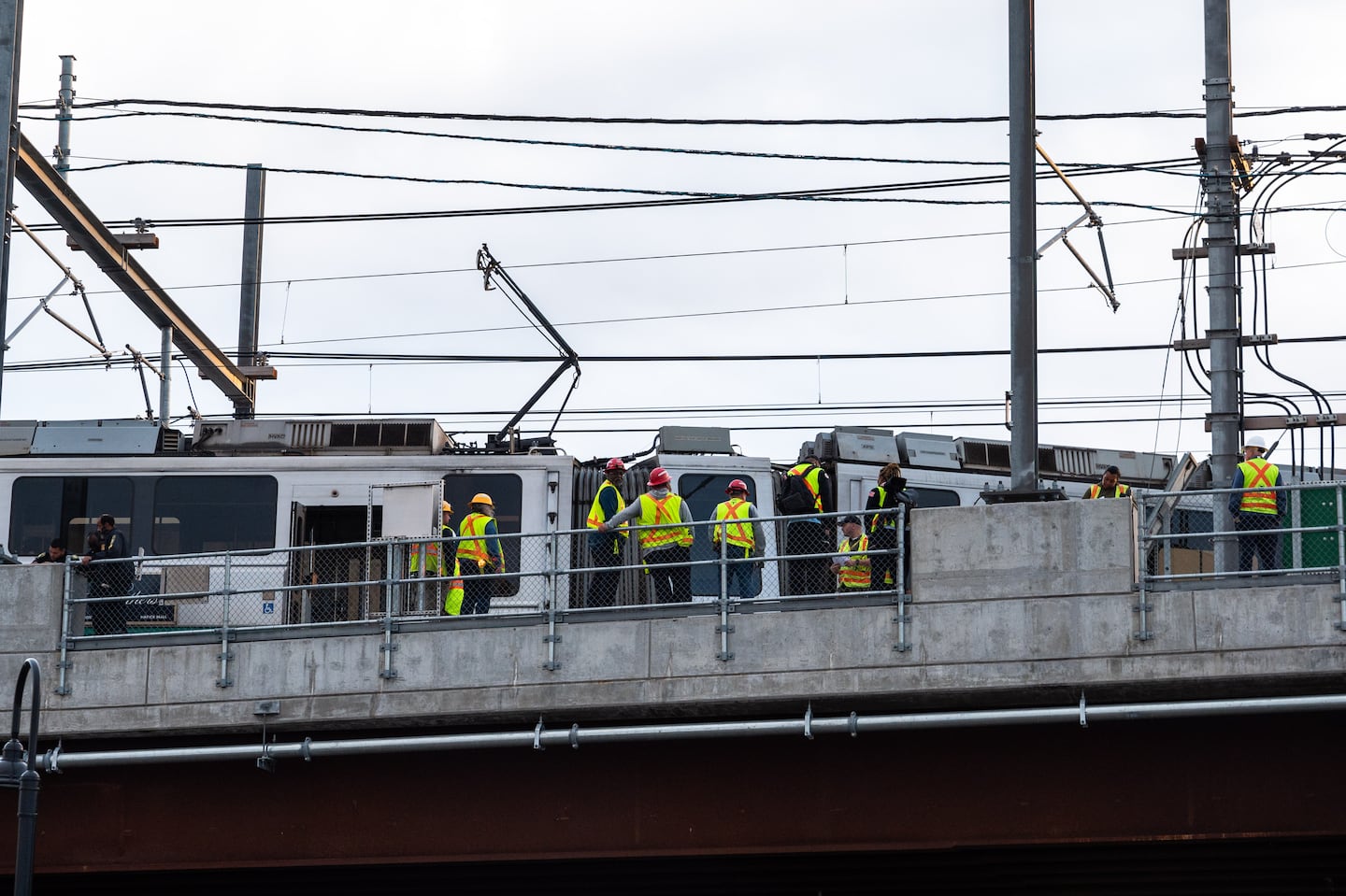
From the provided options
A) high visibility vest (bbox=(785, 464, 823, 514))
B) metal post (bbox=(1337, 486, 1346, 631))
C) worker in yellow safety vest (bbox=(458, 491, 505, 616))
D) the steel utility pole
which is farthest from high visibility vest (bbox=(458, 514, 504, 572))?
metal post (bbox=(1337, 486, 1346, 631))

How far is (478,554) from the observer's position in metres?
18.2

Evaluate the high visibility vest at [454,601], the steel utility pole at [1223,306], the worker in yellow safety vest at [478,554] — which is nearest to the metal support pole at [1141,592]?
the steel utility pole at [1223,306]

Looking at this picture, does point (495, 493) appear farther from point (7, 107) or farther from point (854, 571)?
point (7, 107)

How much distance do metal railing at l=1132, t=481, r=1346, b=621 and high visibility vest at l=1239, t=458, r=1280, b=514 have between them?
0.23 ft

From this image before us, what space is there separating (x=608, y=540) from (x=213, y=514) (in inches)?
241

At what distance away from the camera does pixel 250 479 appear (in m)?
21.5

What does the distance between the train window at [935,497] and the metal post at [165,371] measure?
34.0ft

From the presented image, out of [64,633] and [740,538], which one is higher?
[740,538]

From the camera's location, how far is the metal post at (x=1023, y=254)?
1544 cm

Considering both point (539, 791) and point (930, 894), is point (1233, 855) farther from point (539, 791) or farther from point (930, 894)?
point (539, 791)

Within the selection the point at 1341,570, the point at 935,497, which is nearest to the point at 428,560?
the point at 935,497

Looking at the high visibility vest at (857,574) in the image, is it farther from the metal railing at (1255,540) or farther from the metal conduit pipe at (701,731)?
the metal railing at (1255,540)

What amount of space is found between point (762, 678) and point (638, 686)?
1140 millimetres

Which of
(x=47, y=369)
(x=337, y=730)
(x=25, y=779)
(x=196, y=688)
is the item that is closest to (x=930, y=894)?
(x=337, y=730)
